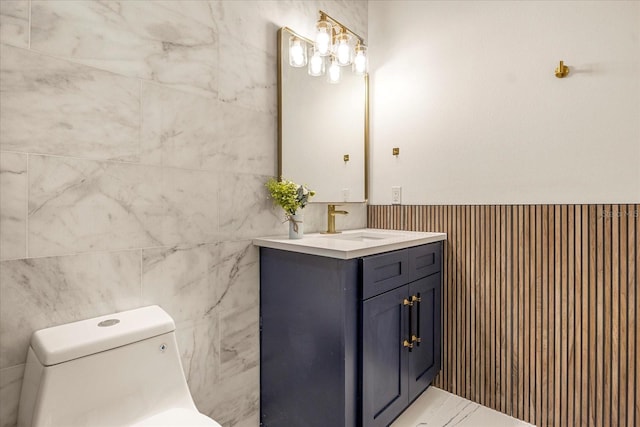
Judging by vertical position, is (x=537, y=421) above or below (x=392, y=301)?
below

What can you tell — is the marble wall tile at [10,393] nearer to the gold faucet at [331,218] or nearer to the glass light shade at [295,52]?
the gold faucet at [331,218]

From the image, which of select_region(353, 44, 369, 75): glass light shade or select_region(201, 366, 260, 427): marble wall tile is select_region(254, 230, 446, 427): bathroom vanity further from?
Result: select_region(353, 44, 369, 75): glass light shade

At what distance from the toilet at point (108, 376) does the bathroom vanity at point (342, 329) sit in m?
0.50

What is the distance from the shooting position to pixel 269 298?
5.37 feet

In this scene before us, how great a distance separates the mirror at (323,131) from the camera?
180 cm

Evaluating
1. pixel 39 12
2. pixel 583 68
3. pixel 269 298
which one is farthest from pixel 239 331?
pixel 583 68

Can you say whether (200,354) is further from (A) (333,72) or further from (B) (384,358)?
(A) (333,72)

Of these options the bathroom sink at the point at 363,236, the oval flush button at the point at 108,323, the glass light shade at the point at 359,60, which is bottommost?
the oval flush button at the point at 108,323

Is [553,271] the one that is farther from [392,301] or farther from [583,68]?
[583,68]

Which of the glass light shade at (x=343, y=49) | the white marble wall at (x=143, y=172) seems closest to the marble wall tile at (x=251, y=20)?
the white marble wall at (x=143, y=172)

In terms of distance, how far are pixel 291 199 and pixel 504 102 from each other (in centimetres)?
123

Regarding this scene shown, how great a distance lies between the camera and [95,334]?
104 cm

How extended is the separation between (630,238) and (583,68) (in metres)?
0.79

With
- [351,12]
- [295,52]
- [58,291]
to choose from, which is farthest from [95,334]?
[351,12]
